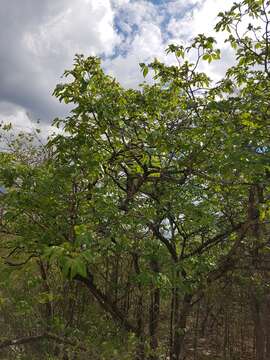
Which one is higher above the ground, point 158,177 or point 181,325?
point 158,177

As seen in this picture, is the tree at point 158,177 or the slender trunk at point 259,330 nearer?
the tree at point 158,177

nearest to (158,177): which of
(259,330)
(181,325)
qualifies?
(181,325)

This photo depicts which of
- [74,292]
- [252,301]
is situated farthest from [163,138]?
→ [252,301]

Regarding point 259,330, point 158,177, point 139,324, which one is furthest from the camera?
point 259,330

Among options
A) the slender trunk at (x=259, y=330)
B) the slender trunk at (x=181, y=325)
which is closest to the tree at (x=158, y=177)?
the slender trunk at (x=181, y=325)

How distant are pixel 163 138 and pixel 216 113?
2.54 feet

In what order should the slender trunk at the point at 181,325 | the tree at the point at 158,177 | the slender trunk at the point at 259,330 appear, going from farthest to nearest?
1. the slender trunk at the point at 259,330
2. the slender trunk at the point at 181,325
3. the tree at the point at 158,177

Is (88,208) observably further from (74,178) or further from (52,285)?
(52,285)

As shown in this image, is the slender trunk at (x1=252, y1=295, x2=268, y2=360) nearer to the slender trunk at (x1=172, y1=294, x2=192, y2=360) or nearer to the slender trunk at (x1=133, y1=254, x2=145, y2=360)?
the slender trunk at (x1=172, y1=294, x2=192, y2=360)

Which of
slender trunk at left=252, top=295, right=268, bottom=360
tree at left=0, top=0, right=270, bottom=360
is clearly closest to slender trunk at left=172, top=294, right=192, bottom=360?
tree at left=0, top=0, right=270, bottom=360

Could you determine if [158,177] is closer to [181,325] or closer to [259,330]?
[181,325]

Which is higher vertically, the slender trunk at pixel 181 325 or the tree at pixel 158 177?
the tree at pixel 158 177

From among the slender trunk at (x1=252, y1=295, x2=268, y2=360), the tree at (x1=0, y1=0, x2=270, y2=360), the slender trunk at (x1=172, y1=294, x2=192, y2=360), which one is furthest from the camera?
the slender trunk at (x1=252, y1=295, x2=268, y2=360)

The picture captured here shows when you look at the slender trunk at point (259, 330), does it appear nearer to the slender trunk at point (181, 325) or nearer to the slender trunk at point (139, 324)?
the slender trunk at point (181, 325)
